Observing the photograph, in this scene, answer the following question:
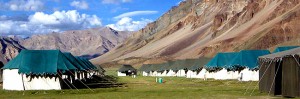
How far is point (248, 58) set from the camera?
66.7 meters

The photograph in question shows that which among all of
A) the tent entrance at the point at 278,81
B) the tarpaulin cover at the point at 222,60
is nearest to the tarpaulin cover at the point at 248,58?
the tarpaulin cover at the point at 222,60

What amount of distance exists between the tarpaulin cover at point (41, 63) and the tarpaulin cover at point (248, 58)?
28.1 m

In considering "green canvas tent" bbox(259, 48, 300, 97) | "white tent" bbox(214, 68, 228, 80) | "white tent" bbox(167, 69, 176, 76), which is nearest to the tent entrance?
"green canvas tent" bbox(259, 48, 300, 97)

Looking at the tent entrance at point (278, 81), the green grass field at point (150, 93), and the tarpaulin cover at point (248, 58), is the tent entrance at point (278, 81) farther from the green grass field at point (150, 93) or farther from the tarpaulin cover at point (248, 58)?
the tarpaulin cover at point (248, 58)

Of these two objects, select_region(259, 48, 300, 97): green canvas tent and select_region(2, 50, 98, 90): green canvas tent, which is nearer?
select_region(259, 48, 300, 97): green canvas tent

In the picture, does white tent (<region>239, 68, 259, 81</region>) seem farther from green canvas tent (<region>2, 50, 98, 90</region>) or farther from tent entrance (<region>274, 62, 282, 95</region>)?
tent entrance (<region>274, 62, 282, 95</region>)

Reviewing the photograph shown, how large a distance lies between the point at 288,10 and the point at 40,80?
137m

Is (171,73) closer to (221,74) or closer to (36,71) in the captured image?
(221,74)

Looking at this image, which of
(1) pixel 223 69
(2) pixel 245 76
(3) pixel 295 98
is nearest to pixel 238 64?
(2) pixel 245 76

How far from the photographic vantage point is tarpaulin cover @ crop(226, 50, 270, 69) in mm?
65500

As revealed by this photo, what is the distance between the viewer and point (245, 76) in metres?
66.0

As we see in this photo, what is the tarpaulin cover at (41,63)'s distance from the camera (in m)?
46.0

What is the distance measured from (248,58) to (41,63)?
3236 centimetres

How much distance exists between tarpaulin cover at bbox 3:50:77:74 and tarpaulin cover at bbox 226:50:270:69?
28063 mm
